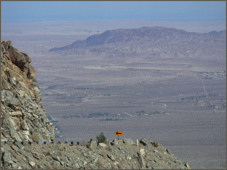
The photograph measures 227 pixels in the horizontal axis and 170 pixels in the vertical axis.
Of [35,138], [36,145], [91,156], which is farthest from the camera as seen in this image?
[35,138]

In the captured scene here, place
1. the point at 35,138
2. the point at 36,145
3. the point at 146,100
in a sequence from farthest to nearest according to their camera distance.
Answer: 1. the point at 146,100
2. the point at 35,138
3. the point at 36,145

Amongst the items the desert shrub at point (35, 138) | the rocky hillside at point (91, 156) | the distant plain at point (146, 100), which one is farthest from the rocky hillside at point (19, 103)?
the distant plain at point (146, 100)

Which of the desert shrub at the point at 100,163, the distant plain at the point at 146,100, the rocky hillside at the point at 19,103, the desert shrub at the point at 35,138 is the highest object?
the rocky hillside at the point at 19,103

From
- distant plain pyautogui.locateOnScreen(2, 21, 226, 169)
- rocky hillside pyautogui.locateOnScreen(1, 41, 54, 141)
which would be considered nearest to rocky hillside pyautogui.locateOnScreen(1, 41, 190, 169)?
rocky hillside pyautogui.locateOnScreen(1, 41, 54, 141)

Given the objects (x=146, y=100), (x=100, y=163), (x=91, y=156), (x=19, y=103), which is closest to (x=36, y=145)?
(x=91, y=156)

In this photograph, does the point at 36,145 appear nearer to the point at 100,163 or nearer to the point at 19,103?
the point at 100,163

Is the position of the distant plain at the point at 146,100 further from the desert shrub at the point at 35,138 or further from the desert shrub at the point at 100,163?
the desert shrub at the point at 100,163

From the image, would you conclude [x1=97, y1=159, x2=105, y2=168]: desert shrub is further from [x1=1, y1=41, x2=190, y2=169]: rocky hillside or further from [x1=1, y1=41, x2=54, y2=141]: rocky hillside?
[x1=1, y1=41, x2=54, y2=141]: rocky hillside
